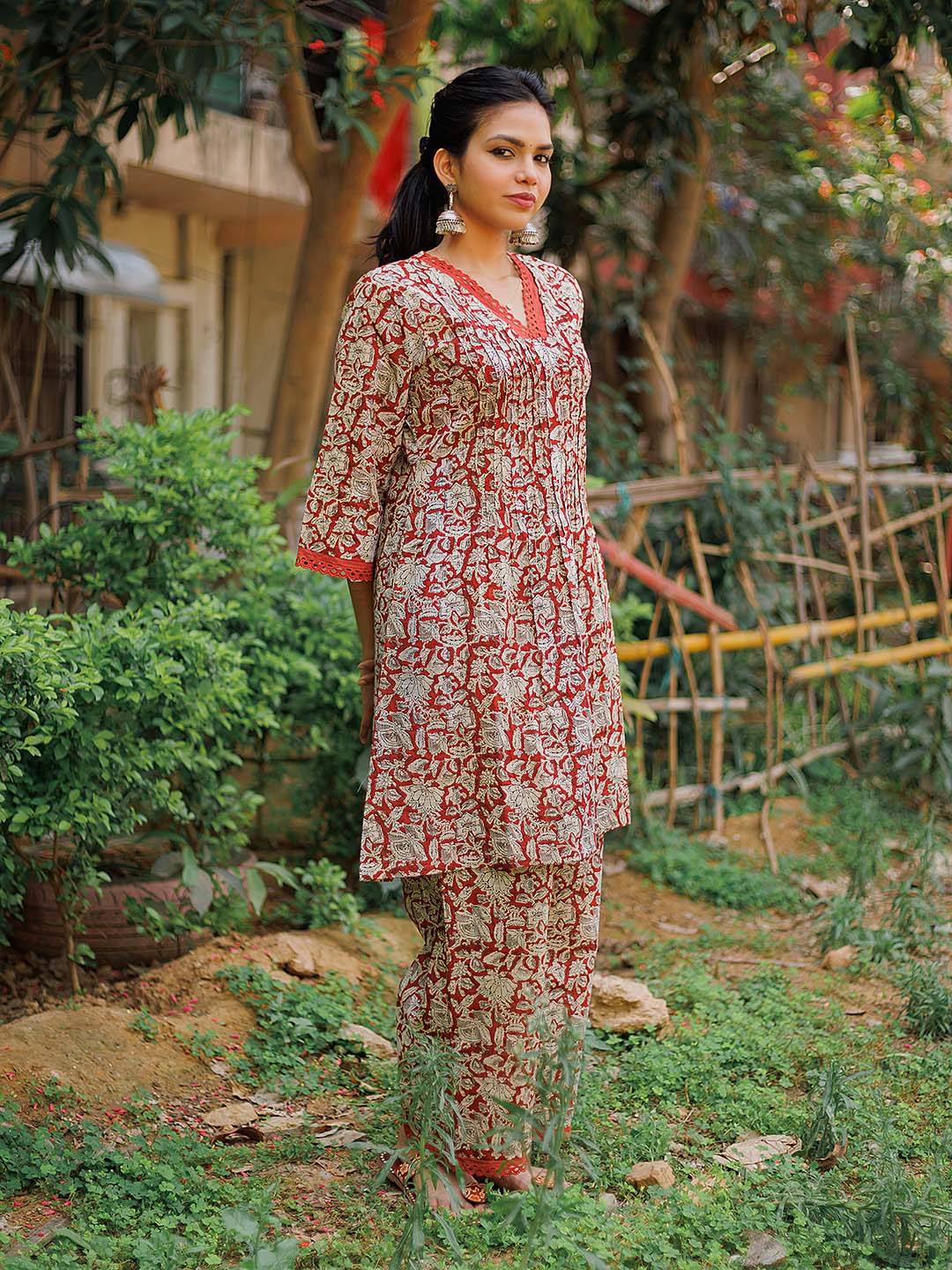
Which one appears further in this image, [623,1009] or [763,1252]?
[623,1009]

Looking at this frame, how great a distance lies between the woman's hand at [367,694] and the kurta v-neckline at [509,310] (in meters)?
0.67

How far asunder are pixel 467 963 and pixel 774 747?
321 centimetres

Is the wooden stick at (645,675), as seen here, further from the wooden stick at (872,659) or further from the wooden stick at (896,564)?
the wooden stick at (896,564)

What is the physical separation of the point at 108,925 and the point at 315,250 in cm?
264

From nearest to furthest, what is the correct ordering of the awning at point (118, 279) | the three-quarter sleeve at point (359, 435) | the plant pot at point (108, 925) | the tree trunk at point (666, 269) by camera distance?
1. the three-quarter sleeve at point (359, 435)
2. the plant pot at point (108, 925)
3. the tree trunk at point (666, 269)
4. the awning at point (118, 279)

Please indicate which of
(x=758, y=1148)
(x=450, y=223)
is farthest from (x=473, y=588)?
(x=758, y=1148)

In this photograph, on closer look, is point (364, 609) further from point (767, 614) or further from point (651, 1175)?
point (767, 614)

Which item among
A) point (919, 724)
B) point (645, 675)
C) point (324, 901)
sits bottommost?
point (324, 901)

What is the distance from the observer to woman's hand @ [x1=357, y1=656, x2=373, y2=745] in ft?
8.25

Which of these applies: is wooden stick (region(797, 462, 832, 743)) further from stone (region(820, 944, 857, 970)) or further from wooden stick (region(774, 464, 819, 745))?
stone (region(820, 944, 857, 970))

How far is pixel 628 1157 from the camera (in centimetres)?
259

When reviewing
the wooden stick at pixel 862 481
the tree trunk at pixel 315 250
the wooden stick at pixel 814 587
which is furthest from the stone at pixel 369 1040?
the wooden stick at pixel 862 481

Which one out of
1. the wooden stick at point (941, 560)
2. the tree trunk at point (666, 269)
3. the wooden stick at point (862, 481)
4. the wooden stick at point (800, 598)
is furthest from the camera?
the tree trunk at point (666, 269)

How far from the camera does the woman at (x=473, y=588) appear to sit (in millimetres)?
2348
